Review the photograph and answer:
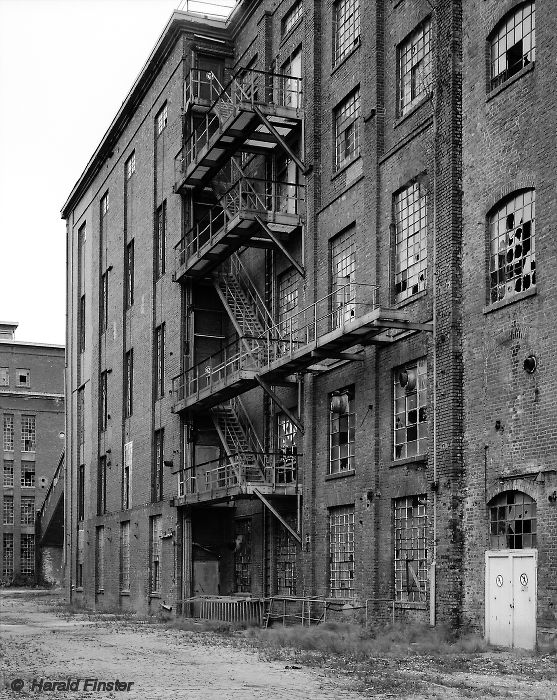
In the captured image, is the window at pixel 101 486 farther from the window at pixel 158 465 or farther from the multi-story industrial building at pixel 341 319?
the window at pixel 158 465

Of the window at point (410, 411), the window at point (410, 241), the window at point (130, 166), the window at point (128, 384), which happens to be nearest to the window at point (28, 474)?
the window at point (128, 384)

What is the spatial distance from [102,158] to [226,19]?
45.1 feet

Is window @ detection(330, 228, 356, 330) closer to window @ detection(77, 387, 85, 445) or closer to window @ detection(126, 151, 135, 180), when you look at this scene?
window @ detection(126, 151, 135, 180)

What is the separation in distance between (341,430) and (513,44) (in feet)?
32.8

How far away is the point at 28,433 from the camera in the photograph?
74000 millimetres

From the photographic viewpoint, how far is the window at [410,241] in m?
23.4

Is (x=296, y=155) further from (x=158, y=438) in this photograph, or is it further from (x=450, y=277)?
(x=158, y=438)

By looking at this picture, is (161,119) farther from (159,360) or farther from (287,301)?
(287,301)

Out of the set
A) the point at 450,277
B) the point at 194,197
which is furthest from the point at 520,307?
the point at 194,197

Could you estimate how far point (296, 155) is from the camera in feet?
97.3

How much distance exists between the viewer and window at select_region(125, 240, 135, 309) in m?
42.5

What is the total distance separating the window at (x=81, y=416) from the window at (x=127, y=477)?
7.72 m

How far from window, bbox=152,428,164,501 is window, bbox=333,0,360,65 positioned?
15072 millimetres

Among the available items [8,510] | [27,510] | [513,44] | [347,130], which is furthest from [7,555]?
[513,44]
